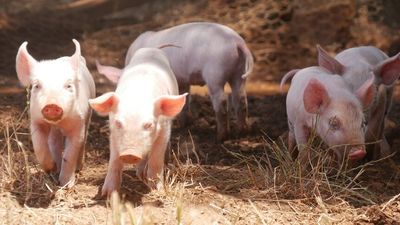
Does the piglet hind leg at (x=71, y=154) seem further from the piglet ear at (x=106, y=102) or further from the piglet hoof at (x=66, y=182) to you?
the piglet ear at (x=106, y=102)

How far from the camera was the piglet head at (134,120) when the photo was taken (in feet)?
13.1

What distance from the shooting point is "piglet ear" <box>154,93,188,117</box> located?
420 cm

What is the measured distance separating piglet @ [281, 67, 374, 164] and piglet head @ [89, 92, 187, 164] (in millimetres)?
1213

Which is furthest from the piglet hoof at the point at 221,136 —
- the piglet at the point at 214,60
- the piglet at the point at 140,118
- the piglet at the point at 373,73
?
the piglet at the point at 140,118

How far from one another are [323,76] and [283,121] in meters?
2.35

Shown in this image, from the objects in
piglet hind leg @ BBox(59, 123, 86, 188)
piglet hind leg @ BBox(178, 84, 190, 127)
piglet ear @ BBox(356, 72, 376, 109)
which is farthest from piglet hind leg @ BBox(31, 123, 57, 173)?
piglet hind leg @ BBox(178, 84, 190, 127)

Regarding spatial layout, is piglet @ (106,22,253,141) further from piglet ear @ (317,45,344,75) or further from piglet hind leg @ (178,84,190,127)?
piglet ear @ (317,45,344,75)

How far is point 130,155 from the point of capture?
3.97 m

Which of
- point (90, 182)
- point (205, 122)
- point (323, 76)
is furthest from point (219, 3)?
point (90, 182)

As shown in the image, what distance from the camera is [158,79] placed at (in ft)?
15.2

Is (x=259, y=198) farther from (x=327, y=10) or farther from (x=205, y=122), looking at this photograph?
(x=327, y=10)

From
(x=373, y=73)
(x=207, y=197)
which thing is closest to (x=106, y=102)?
(x=207, y=197)

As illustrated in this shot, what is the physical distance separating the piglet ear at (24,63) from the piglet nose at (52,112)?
1.38 feet

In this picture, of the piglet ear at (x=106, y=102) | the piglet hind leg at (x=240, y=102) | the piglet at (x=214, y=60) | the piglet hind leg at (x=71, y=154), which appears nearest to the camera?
the piglet ear at (x=106, y=102)
